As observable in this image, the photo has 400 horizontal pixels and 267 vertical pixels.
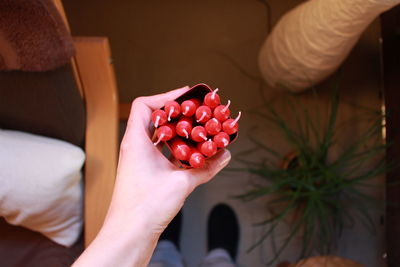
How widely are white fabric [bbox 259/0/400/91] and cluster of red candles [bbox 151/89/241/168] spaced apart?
446 mm

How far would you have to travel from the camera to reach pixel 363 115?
1.32m

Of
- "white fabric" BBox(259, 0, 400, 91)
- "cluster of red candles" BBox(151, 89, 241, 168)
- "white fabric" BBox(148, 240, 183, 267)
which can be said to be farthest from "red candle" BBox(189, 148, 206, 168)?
"white fabric" BBox(148, 240, 183, 267)

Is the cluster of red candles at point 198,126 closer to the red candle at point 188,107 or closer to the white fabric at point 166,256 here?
the red candle at point 188,107

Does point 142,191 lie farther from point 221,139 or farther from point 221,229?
point 221,229

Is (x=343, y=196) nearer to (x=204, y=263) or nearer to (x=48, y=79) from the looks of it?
(x=204, y=263)

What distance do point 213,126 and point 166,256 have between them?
0.78 meters

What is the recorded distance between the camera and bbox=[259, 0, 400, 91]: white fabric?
2.47ft

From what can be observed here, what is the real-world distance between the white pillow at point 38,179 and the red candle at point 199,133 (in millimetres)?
354

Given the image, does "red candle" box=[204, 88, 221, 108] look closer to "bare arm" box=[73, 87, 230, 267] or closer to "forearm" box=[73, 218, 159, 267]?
"bare arm" box=[73, 87, 230, 267]

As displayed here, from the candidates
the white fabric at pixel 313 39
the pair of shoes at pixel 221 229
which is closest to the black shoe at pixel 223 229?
the pair of shoes at pixel 221 229

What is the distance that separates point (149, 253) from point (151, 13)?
102 centimetres

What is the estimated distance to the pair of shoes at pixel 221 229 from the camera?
4.17ft

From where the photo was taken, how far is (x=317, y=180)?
43.5 inches

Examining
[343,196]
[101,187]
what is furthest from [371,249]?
[101,187]
